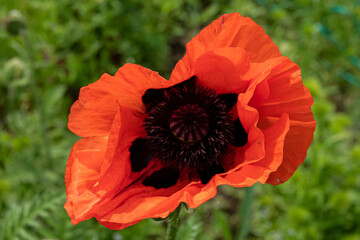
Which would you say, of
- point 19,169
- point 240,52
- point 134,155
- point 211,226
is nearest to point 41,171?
point 19,169

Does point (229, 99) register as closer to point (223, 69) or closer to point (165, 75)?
point (223, 69)

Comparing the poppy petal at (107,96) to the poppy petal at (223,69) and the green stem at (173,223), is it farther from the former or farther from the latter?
the green stem at (173,223)

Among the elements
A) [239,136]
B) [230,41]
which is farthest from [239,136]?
[230,41]

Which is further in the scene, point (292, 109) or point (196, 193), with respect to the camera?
point (292, 109)

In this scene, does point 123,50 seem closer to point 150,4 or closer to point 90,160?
point 150,4

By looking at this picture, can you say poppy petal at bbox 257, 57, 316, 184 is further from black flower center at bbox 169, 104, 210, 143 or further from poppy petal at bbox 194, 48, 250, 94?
black flower center at bbox 169, 104, 210, 143

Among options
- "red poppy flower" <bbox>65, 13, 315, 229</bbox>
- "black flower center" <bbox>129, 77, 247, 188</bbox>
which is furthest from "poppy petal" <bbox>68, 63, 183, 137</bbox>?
"black flower center" <bbox>129, 77, 247, 188</bbox>
